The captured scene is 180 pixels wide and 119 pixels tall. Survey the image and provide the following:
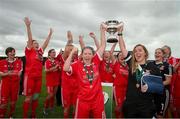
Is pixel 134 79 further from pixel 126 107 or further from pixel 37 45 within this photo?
pixel 37 45

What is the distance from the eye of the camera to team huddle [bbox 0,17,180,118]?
5605 mm

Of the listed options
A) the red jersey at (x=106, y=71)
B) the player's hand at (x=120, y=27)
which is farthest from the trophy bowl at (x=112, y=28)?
the red jersey at (x=106, y=71)

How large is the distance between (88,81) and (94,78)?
0.45ft

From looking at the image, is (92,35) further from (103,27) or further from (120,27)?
(120,27)

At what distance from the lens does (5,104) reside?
966cm

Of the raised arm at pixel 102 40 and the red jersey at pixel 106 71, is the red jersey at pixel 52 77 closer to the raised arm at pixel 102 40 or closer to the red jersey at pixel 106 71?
the red jersey at pixel 106 71

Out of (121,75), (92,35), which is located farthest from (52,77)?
(92,35)

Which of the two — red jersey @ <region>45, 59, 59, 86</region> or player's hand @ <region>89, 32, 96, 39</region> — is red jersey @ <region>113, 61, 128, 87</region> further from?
red jersey @ <region>45, 59, 59, 86</region>

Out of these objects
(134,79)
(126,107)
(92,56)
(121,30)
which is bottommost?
(126,107)

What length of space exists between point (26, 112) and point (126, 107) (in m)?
4.48

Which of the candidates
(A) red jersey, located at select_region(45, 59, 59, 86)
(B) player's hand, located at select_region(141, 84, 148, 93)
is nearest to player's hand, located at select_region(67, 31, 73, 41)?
(A) red jersey, located at select_region(45, 59, 59, 86)

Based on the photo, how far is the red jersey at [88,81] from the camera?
19.8 feet

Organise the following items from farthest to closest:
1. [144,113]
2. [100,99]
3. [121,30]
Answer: [121,30] → [100,99] → [144,113]

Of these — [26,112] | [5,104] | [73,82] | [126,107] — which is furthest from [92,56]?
[5,104]
